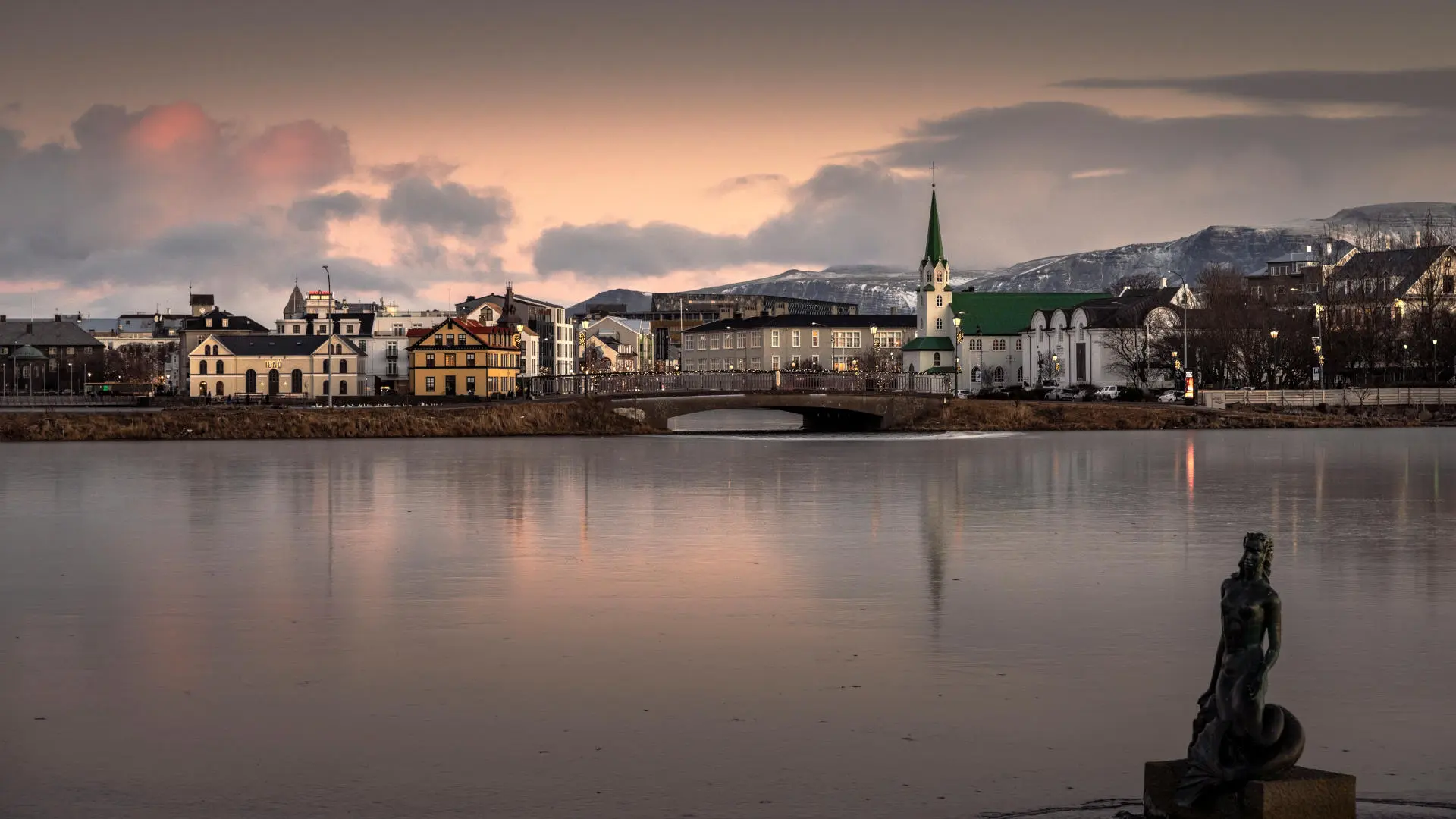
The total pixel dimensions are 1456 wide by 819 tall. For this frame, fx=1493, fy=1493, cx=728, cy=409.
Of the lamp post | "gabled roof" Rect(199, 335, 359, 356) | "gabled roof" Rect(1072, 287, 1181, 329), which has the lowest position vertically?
the lamp post

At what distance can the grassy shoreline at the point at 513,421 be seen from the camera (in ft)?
305

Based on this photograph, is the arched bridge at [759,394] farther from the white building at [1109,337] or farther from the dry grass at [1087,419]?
the white building at [1109,337]

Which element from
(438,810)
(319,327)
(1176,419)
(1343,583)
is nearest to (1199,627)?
(1343,583)

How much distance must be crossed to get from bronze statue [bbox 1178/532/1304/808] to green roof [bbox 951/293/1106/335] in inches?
7296

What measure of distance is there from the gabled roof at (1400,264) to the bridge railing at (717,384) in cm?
6106

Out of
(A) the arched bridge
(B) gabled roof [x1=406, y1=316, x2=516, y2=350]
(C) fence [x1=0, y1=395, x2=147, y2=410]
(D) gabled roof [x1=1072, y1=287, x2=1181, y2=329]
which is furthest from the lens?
(B) gabled roof [x1=406, y1=316, x2=516, y2=350]

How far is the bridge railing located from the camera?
104125 millimetres

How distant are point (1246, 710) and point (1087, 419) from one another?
322 ft

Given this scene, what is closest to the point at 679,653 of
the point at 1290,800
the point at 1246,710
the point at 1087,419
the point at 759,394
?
the point at 1246,710

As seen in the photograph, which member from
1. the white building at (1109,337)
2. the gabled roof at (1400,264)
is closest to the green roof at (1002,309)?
the white building at (1109,337)

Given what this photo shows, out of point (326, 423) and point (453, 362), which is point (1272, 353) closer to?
point (326, 423)

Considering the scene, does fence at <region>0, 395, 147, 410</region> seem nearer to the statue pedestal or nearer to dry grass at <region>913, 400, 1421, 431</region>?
dry grass at <region>913, 400, 1421, 431</region>

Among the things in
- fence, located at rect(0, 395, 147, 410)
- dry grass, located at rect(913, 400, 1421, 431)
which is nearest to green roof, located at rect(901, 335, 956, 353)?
dry grass, located at rect(913, 400, 1421, 431)

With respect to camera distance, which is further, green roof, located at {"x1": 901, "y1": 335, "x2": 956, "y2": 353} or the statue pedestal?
green roof, located at {"x1": 901, "y1": 335, "x2": 956, "y2": 353}
